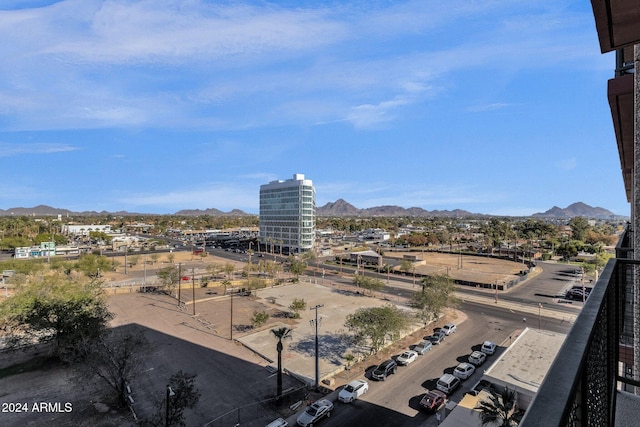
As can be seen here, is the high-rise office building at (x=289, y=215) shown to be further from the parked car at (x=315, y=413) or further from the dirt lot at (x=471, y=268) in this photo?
the parked car at (x=315, y=413)

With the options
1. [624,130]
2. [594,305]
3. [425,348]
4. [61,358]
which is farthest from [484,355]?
[61,358]

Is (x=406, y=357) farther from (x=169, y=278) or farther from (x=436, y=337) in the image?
(x=169, y=278)

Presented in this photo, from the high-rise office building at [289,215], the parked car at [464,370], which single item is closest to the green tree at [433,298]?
the parked car at [464,370]

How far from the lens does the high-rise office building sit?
79.0 metres

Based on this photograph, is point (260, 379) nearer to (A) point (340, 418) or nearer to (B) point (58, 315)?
(A) point (340, 418)

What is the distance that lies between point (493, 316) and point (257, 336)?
857 inches

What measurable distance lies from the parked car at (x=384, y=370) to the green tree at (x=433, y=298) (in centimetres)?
838

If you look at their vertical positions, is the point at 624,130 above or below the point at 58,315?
above

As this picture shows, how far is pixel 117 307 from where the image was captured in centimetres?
3416

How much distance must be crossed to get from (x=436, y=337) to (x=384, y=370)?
290 inches

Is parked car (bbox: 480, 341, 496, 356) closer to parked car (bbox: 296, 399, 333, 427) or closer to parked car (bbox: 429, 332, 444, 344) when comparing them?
parked car (bbox: 429, 332, 444, 344)

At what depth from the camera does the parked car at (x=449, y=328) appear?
89.6 feet

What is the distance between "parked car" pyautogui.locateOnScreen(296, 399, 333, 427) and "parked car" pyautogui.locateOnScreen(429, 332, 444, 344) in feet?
38.8

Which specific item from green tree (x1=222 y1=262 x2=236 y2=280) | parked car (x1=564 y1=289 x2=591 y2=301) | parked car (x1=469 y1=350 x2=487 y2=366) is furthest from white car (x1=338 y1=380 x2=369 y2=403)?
green tree (x1=222 y1=262 x2=236 y2=280)
